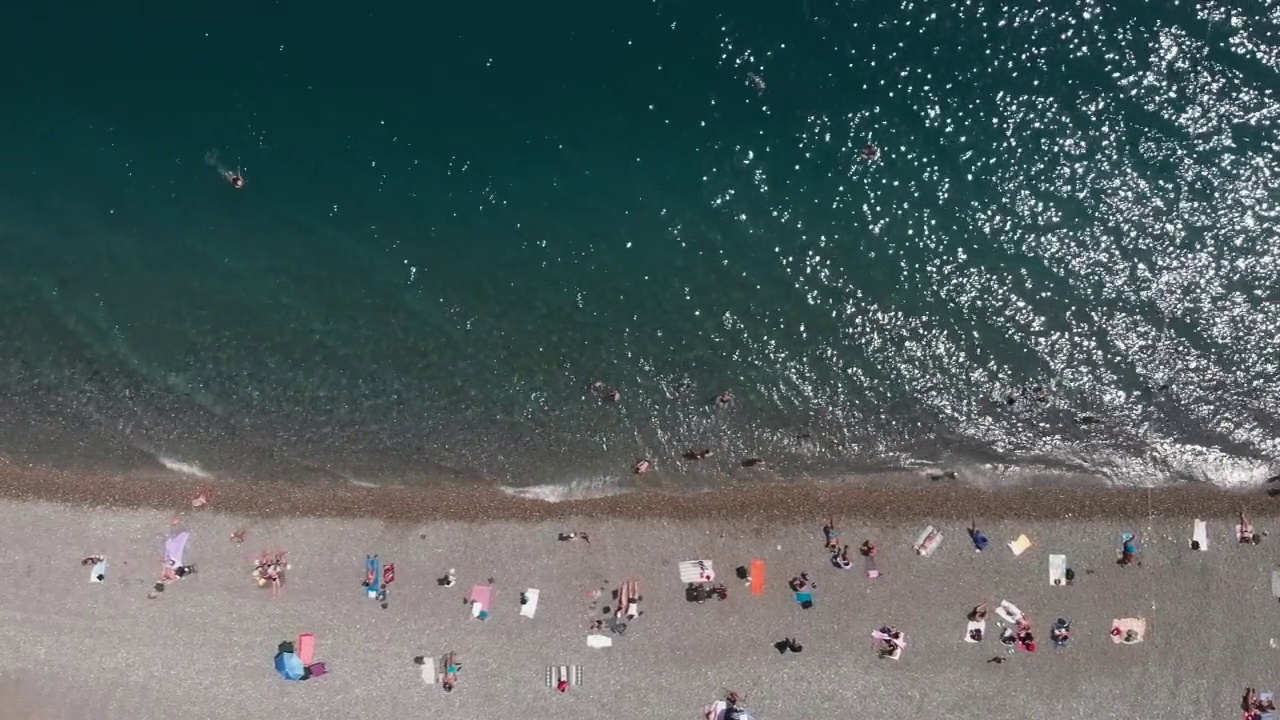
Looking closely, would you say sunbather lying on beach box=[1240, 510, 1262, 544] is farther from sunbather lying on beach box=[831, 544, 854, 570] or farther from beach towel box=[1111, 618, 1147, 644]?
sunbather lying on beach box=[831, 544, 854, 570]

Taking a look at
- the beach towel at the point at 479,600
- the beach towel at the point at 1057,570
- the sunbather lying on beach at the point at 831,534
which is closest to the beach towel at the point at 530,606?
the beach towel at the point at 479,600

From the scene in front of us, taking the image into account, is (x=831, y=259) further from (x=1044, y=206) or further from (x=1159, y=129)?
(x=1159, y=129)

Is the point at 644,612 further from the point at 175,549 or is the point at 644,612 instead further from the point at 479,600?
the point at 175,549

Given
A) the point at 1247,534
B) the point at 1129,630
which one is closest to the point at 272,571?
the point at 1129,630

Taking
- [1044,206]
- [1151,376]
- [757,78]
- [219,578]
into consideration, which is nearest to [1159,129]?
[1044,206]

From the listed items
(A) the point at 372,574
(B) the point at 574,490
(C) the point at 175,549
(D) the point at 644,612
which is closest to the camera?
(D) the point at 644,612

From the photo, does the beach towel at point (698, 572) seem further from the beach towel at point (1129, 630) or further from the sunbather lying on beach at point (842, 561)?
the beach towel at point (1129, 630)
